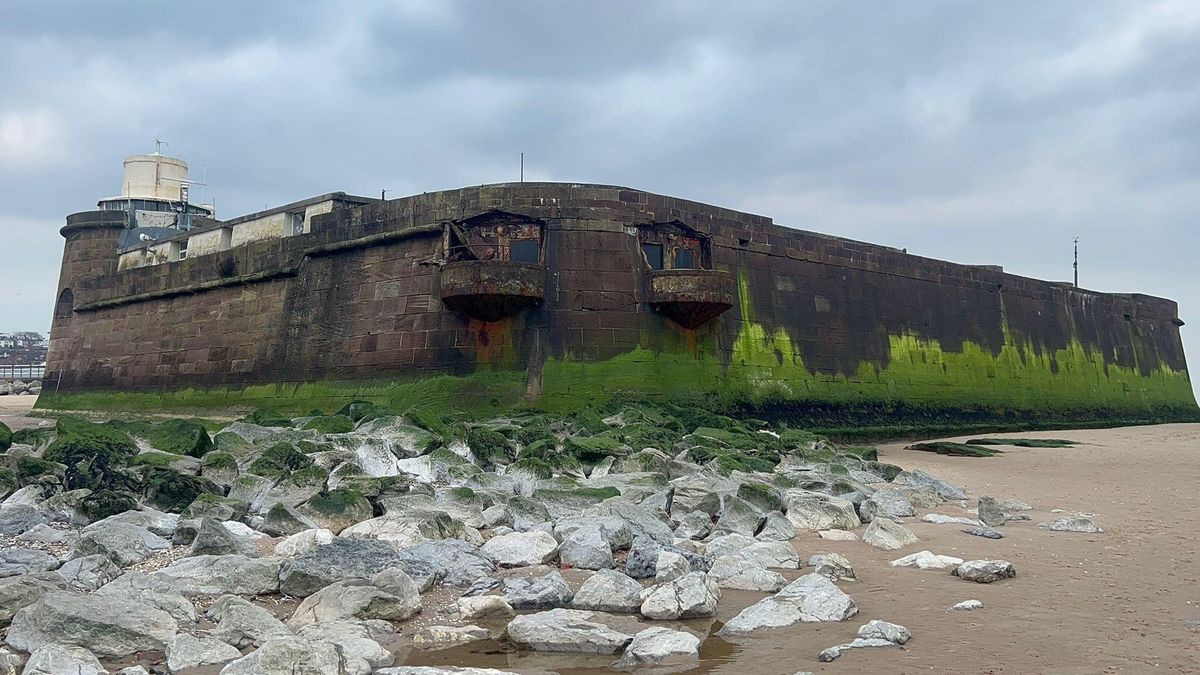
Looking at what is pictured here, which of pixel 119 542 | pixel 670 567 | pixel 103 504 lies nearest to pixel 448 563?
pixel 670 567

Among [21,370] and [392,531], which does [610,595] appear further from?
[21,370]

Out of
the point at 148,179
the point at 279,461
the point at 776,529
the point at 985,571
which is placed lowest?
the point at 985,571

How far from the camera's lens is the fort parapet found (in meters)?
14.6

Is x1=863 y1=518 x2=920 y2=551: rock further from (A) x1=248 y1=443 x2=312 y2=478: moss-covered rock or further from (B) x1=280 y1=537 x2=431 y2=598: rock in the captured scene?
(A) x1=248 y1=443 x2=312 y2=478: moss-covered rock

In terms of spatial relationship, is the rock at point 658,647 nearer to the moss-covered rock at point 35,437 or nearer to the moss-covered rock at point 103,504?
the moss-covered rock at point 103,504

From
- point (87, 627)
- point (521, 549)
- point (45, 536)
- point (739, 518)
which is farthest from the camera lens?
point (739, 518)

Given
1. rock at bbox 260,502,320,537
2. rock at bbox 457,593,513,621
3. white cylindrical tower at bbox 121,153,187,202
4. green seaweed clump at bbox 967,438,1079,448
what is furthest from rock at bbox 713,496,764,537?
white cylindrical tower at bbox 121,153,187,202

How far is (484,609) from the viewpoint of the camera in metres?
4.91

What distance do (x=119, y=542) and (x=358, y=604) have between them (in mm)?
2055

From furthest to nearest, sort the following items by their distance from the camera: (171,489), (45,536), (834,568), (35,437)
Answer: (35,437) < (171,489) < (45,536) < (834,568)

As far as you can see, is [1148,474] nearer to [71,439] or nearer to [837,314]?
[837,314]

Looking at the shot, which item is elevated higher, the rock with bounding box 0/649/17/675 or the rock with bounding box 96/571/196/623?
the rock with bounding box 96/571/196/623

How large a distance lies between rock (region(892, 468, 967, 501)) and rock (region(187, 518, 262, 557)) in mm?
6322

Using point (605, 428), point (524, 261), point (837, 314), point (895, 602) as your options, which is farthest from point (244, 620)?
point (837, 314)
